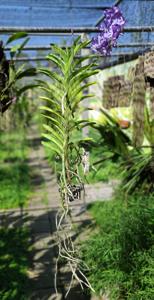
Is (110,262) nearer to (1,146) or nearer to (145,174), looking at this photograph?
(145,174)

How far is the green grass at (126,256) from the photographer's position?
108 inches

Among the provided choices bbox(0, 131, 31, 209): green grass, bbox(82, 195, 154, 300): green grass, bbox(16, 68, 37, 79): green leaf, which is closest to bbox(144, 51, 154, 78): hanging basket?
bbox(16, 68, 37, 79): green leaf

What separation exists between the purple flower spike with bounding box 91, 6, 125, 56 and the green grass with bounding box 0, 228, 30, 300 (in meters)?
1.93

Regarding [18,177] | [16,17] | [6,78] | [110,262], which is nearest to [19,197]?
[18,177]

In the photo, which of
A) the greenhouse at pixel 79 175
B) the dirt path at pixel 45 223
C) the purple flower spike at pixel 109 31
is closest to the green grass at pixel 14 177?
the greenhouse at pixel 79 175

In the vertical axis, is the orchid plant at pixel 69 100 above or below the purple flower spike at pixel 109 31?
below

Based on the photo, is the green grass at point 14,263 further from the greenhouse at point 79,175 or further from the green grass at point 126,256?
the green grass at point 126,256

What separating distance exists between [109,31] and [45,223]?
118 inches

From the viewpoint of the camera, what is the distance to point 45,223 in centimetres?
477

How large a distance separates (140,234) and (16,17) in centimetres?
314

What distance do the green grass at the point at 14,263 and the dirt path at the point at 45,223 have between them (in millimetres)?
69

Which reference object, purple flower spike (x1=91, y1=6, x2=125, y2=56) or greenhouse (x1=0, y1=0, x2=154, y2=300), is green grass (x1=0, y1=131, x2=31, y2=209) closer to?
greenhouse (x1=0, y1=0, x2=154, y2=300)

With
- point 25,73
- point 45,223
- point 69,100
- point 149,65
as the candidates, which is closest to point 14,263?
point 45,223

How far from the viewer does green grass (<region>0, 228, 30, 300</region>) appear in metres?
3.14
